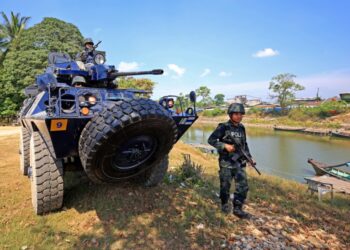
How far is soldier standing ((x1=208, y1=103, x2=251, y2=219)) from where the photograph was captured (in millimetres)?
4164

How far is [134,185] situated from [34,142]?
2.00 m

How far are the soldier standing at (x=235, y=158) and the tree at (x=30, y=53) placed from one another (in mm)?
22131

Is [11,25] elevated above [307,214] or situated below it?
above

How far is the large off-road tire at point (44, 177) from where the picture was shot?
12.5 ft

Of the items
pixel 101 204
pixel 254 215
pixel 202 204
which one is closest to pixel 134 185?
pixel 101 204

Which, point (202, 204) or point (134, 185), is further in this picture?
point (134, 185)

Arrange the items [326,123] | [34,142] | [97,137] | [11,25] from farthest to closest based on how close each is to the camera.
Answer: [326,123]
[11,25]
[34,142]
[97,137]

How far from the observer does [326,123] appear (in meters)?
43.7

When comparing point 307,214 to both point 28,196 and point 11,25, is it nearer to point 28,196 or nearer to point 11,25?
point 28,196

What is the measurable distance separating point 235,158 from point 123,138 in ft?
6.36

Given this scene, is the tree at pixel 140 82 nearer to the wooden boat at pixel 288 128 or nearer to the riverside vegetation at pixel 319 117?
the wooden boat at pixel 288 128

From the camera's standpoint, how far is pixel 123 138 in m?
3.09

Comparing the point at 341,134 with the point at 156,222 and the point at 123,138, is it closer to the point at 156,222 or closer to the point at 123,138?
the point at 156,222

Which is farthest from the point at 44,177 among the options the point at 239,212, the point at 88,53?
the point at 88,53
